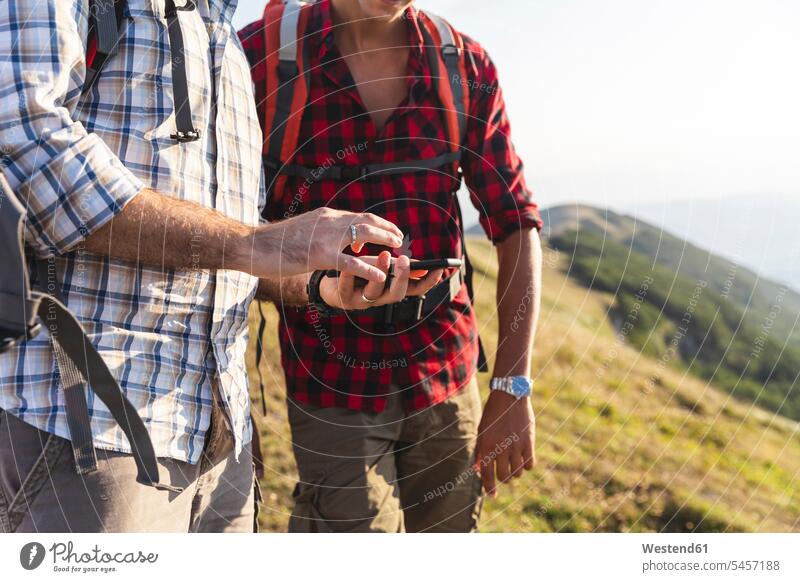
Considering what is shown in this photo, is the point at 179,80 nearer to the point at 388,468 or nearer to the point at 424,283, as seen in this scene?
the point at 424,283

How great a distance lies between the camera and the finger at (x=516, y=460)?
2990mm

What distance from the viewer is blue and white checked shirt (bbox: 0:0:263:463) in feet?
5.58

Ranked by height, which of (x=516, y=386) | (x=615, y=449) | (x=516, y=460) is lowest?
(x=615, y=449)

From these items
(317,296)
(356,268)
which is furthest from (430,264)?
(356,268)

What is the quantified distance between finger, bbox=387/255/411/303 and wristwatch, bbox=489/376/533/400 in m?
0.79

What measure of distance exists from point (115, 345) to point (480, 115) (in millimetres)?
1651

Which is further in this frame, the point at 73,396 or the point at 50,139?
the point at 73,396

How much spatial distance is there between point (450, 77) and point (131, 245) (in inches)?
59.3

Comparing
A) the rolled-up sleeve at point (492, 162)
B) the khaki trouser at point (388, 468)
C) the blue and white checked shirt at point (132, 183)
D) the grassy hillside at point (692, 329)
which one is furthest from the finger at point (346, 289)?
the grassy hillside at point (692, 329)

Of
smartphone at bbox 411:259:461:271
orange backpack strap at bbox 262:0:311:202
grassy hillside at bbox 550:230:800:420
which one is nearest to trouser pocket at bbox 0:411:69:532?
smartphone at bbox 411:259:461:271

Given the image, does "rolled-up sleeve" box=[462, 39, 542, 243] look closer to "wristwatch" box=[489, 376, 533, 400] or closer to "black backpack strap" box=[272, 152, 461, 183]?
"black backpack strap" box=[272, 152, 461, 183]

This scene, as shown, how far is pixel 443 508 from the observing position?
125 inches

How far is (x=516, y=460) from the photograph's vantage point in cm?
300
